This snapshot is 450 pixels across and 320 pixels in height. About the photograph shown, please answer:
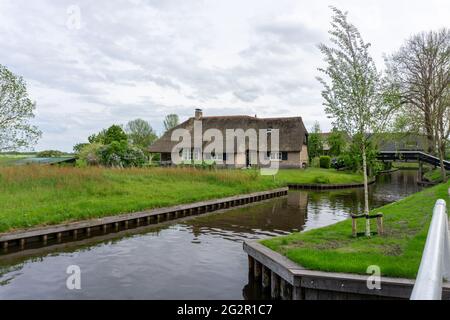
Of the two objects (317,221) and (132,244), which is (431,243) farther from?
(317,221)

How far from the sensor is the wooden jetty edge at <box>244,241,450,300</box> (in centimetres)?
708

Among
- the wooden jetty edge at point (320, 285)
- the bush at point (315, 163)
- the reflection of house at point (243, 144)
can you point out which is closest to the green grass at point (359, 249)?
the wooden jetty edge at point (320, 285)

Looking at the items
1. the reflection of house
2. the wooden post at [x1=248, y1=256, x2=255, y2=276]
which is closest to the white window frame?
the reflection of house

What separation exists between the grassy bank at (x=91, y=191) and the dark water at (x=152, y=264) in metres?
1.96

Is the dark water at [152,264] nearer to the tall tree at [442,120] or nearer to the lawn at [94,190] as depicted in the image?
the lawn at [94,190]

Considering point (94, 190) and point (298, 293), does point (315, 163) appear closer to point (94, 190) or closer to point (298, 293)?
point (94, 190)

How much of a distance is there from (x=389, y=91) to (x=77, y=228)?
1285 cm

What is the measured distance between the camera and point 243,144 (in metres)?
51.2

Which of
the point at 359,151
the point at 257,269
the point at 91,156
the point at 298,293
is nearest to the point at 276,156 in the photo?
the point at 91,156

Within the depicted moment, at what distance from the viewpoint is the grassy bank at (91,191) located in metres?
15.6

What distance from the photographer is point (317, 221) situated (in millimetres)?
19688

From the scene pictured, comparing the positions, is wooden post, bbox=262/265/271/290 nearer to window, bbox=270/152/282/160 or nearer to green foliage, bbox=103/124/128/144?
window, bbox=270/152/282/160

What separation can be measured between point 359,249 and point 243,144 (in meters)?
42.0
